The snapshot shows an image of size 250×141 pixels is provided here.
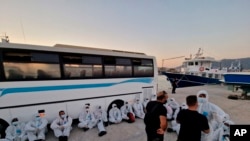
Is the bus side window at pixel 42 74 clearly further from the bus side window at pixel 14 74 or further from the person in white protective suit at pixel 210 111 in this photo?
the person in white protective suit at pixel 210 111

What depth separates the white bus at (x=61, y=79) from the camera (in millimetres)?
3549

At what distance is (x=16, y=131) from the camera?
11.6 ft

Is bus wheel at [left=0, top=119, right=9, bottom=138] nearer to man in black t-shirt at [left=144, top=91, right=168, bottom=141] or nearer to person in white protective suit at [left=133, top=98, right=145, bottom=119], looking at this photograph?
man in black t-shirt at [left=144, top=91, right=168, bottom=141]

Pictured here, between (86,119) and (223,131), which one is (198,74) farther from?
(86,119)

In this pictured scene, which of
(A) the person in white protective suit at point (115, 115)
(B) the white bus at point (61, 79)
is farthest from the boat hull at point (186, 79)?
(A) the person in white protective suit at point (115, 115)

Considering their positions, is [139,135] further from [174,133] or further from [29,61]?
[29,61]

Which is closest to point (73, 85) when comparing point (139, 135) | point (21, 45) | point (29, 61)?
point (29, 61)

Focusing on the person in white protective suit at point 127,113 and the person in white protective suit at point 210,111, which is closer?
the person in white protective suit at point 210,111

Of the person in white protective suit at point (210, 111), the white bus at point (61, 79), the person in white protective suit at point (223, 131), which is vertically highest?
the white bus at point (61, 79)

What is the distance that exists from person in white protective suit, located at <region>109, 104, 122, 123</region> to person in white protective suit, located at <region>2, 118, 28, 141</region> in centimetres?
252

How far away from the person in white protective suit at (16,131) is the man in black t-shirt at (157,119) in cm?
339

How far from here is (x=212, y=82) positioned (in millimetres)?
16219

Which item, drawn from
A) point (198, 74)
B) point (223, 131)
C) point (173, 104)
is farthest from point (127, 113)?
point (198, 74)

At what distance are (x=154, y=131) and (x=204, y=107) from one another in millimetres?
1705
